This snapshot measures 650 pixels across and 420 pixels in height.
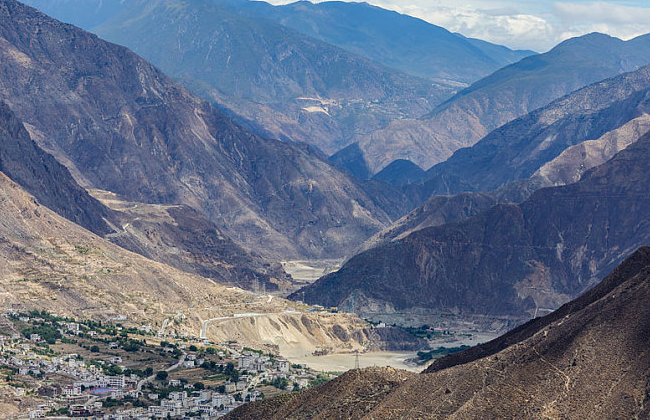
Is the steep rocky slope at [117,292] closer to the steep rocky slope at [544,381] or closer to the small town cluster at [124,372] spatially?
the small town cluster at [124,372]

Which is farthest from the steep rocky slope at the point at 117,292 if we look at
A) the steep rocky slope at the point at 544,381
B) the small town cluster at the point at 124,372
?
the steep rocky slope at the point at 544,381

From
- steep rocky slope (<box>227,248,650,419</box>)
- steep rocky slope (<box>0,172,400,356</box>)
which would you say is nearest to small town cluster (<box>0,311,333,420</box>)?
steep rocky slope (<box>0,172,400,356</box>)

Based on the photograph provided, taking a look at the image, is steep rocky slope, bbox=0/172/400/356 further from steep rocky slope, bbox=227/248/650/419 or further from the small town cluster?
steep rocky slope, bbox=227/248/650/419

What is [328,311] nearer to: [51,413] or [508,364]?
[51,413]

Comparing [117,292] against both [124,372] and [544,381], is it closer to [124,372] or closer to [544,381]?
[124,372]

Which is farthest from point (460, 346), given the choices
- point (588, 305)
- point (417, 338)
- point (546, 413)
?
point (546, 413)

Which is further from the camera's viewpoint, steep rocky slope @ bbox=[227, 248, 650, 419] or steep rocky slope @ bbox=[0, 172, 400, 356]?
steep rocky slope @ bbox=[0, 172, 400, 356]
